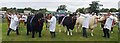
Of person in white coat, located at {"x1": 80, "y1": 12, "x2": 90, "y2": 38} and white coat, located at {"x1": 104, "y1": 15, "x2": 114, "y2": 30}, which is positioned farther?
person in white coat, located at {"x1": 80, "y1": 12, "x2": 90, "y2": 38}

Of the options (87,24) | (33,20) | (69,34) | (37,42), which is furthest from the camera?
(69,34)

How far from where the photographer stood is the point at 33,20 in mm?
14438

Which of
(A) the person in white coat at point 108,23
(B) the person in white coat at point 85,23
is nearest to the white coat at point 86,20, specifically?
(B) the person in white coat at point 85,23

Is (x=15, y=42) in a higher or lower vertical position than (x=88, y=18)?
lower

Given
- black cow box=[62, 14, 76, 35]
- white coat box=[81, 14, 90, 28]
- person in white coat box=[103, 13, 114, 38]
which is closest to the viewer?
person in white coat box=[103, 13, 114, 38]

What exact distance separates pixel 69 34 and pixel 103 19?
218cm

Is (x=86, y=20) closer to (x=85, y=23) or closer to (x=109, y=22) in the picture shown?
Answer: (x=85, y=23)

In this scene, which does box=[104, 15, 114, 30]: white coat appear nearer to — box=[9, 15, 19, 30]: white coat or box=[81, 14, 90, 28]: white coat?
box=[81, 14, 90, 28]: white coat

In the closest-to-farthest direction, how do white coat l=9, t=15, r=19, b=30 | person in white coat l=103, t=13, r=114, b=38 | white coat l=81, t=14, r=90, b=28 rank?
person in white coat l=103, t=13, r=114, b=38
white coat l=81, t=14, r=90, b=28
white coat l=9, t=15, r=19, b=30

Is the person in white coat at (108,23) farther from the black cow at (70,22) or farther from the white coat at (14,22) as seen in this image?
the white coat at (14,22)

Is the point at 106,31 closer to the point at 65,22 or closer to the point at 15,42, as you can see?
the point at 65,22

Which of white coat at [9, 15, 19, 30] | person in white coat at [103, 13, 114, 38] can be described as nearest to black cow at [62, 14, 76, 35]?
person in white coat at [103, 13, 114, 38]

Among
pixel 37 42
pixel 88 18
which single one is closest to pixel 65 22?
pixel 88 18

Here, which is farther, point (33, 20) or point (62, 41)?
point (33, 20)
